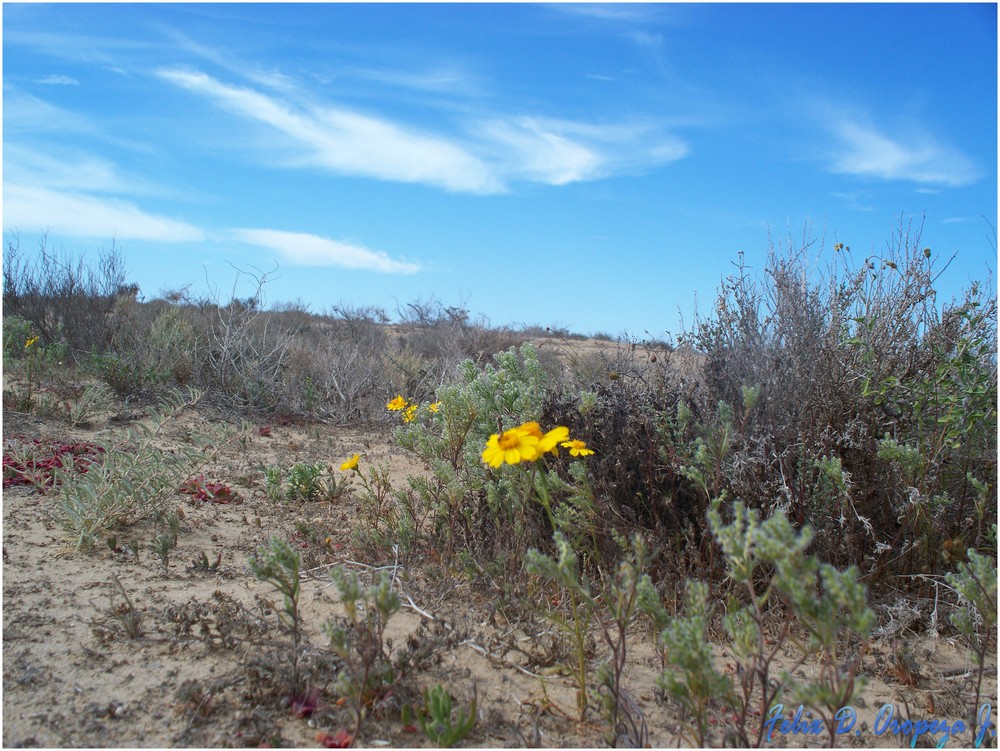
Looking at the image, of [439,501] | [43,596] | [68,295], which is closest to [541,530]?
[439,501]

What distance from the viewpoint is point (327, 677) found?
7.69 ft

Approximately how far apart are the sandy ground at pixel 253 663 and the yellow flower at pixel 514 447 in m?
0.69

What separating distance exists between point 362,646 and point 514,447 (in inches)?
29.5

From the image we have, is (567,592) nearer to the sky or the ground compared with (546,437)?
nearer to the ground

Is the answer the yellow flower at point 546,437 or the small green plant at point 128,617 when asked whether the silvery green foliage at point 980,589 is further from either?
the small green plant at point 128,617

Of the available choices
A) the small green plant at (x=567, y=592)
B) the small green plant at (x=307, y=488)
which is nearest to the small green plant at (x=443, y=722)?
the small green plant at (x=567, y=592)

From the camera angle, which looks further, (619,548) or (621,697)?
(619,548)

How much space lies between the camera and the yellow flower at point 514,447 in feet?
7.38

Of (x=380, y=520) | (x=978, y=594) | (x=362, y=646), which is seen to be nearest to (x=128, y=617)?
(x=362, y=646)

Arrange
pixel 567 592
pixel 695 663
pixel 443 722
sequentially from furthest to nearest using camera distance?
1. pixel 567 592
2. pixel 443 722
3. pixel 695 663

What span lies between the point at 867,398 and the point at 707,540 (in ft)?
3.47

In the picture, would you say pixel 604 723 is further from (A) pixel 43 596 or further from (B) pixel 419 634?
(A) pixel 43 596

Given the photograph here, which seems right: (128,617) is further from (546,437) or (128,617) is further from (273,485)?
(273,485)

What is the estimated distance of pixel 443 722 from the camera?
2.04m
